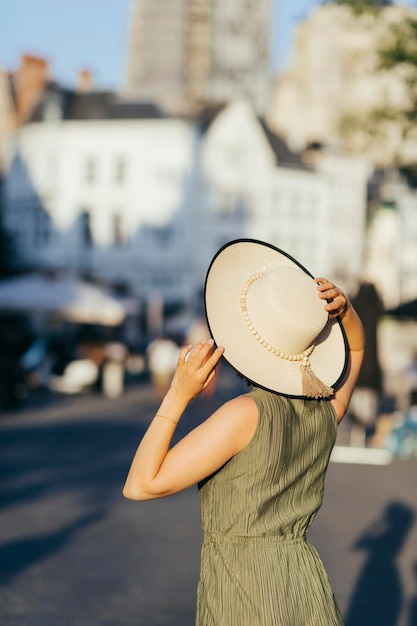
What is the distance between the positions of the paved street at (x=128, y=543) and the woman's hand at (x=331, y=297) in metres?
3.48

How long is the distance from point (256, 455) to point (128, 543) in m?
5.87

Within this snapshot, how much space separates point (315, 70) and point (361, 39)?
6811 millimetres

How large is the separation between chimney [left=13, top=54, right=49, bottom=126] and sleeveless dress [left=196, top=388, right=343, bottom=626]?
63.9 meters

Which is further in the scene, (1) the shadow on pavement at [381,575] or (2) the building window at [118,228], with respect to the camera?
(2) the building window at [118,228]

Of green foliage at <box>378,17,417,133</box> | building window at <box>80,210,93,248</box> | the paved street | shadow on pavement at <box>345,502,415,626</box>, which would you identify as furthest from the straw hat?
building window at <box>80,210,93,248</box>

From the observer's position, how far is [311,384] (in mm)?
2873

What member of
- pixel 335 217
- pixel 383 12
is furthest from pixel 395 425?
pixel 335 217

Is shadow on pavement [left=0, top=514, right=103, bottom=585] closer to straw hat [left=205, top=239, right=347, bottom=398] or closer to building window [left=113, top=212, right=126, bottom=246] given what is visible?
straw hat [left=205, top=239, right=347, bottom=398]

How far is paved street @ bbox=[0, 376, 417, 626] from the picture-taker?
6.50 meters

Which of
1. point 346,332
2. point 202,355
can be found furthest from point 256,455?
point 346,332

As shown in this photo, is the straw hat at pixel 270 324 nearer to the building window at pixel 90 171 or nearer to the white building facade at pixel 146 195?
the white building facade at pixel 146 195

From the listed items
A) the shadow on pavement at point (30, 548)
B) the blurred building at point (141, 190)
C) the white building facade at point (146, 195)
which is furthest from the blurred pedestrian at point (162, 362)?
the white building facade at point (146, 195)

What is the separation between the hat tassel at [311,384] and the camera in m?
2.87

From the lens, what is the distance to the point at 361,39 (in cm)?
10269
